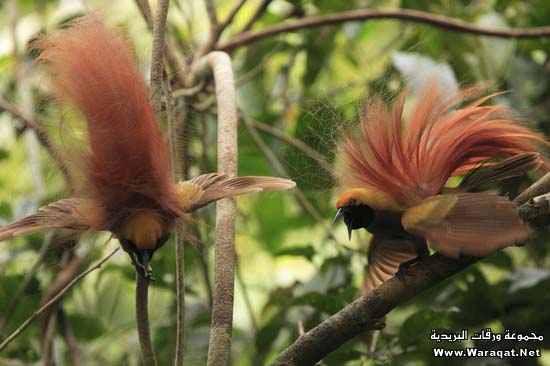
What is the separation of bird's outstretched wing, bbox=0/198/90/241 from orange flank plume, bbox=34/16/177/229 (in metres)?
0.06

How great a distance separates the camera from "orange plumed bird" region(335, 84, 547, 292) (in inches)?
61.9

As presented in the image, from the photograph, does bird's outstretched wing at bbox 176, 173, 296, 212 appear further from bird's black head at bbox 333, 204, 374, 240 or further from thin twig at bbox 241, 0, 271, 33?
thin twig at bbox 241, 0, 271, 33

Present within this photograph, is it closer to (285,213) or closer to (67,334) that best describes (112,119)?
(67,334)

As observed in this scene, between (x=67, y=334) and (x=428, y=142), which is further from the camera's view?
(x=67, y=334)

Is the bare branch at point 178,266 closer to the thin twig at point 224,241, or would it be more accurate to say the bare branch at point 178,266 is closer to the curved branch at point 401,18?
the thin twig at point 224,241

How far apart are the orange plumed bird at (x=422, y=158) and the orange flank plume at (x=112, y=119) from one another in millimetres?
513

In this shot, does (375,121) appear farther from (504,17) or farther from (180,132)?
(504,17)

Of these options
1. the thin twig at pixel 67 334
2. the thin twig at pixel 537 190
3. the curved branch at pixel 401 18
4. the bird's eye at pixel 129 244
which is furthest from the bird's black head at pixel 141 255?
the curved branch at pixel 401 18

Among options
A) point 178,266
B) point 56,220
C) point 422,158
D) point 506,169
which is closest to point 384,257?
point 422,158

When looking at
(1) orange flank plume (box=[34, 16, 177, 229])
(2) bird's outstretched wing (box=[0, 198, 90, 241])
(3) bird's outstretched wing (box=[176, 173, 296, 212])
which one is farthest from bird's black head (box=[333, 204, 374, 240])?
(2) bird's outstretched wing (box=[0, 198, 90, 241])

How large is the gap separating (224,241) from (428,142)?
51cm

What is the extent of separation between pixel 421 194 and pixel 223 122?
487mm

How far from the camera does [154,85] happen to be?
55.5 inches

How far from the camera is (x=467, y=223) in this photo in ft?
4.66
